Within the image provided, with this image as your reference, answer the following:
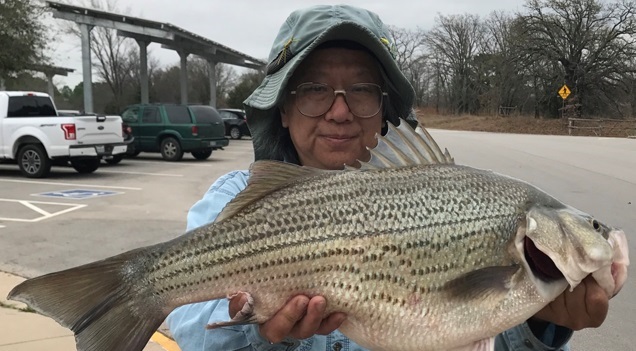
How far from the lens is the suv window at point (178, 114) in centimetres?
1952

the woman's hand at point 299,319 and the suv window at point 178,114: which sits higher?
the suv window at point 178,114

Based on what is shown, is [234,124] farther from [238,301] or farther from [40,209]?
[238,301]

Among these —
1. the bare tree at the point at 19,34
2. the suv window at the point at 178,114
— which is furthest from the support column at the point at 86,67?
the suv window at the point at 178,114

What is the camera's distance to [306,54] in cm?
265

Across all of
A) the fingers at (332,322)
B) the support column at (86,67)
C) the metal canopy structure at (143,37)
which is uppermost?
the metal canopy structure at (143,37)

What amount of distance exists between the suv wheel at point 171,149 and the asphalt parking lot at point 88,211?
2.27 m

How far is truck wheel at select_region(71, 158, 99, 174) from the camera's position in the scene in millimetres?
15468

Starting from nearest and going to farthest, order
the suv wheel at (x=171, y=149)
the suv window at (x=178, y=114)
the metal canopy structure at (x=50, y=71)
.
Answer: the suv window at (x=178, y=114) < the suv wheel at (x=171, y=149) < the metal canopy structure at (x=50, y=71)

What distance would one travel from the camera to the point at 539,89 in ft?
192

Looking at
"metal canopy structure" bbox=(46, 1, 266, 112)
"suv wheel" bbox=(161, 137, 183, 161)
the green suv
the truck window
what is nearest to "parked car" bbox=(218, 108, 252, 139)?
"metal canopy structure" bbox=(46, 1, 266, 112)

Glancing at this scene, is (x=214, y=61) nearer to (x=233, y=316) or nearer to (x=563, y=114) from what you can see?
(x=563, y=114)

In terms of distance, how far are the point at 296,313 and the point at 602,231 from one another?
3.80 feet

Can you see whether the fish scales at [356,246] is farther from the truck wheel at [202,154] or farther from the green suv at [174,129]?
the truck wheel at [202,154]

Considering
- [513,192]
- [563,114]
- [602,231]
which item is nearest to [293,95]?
[513,192]
